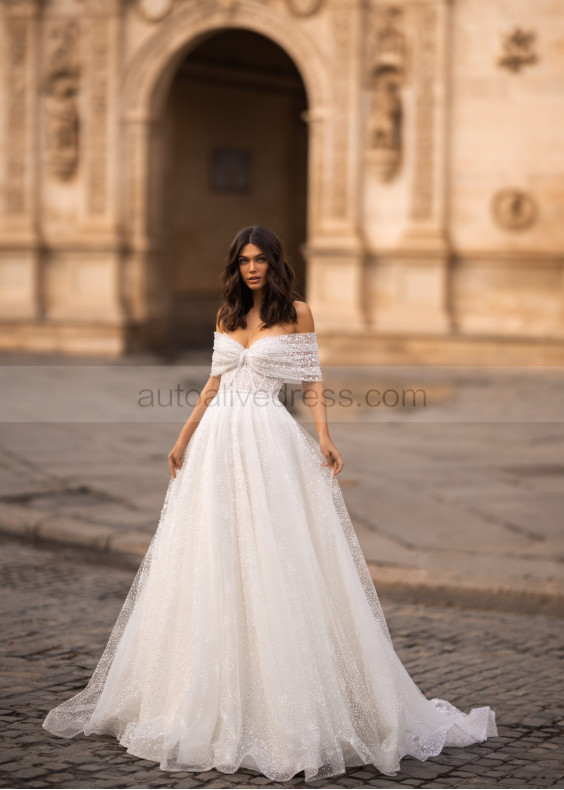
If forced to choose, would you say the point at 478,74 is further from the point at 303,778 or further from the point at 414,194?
the point at 303,778

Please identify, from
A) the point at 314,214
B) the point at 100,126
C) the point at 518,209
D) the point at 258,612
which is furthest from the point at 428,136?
the point at 258,612

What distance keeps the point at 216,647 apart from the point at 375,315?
1429 cm

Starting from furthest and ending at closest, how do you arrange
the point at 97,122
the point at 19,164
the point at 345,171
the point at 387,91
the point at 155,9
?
the point at 19,164 → the point at 97,122 → the point at 155,9 → the point at 345,171 → the point at 387,91

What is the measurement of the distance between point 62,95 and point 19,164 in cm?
125

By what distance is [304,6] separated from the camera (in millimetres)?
18422

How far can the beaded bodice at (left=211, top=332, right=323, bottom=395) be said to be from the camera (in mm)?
4480

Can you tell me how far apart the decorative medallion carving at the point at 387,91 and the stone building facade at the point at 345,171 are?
2 centimetres

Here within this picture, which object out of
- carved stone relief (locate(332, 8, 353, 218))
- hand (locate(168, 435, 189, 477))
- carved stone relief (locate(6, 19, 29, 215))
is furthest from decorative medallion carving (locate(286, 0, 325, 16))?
hand (locate(168, 435, 189, 477))

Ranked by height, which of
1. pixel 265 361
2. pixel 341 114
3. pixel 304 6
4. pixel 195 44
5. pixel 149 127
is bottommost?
pixel 265 361

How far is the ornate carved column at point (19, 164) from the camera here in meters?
19.8

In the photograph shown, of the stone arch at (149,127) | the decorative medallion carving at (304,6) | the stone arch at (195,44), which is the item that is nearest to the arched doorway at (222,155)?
the stone arch at (149,127)

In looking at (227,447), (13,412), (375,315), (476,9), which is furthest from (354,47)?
(227,447)

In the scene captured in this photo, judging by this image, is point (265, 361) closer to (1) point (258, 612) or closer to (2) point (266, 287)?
(2) point (266, 287)

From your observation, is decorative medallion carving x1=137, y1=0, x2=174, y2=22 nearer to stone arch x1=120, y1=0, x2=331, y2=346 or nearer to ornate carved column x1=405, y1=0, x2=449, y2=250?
stone arch x1=120, y1=0, x2=331, y2=346
